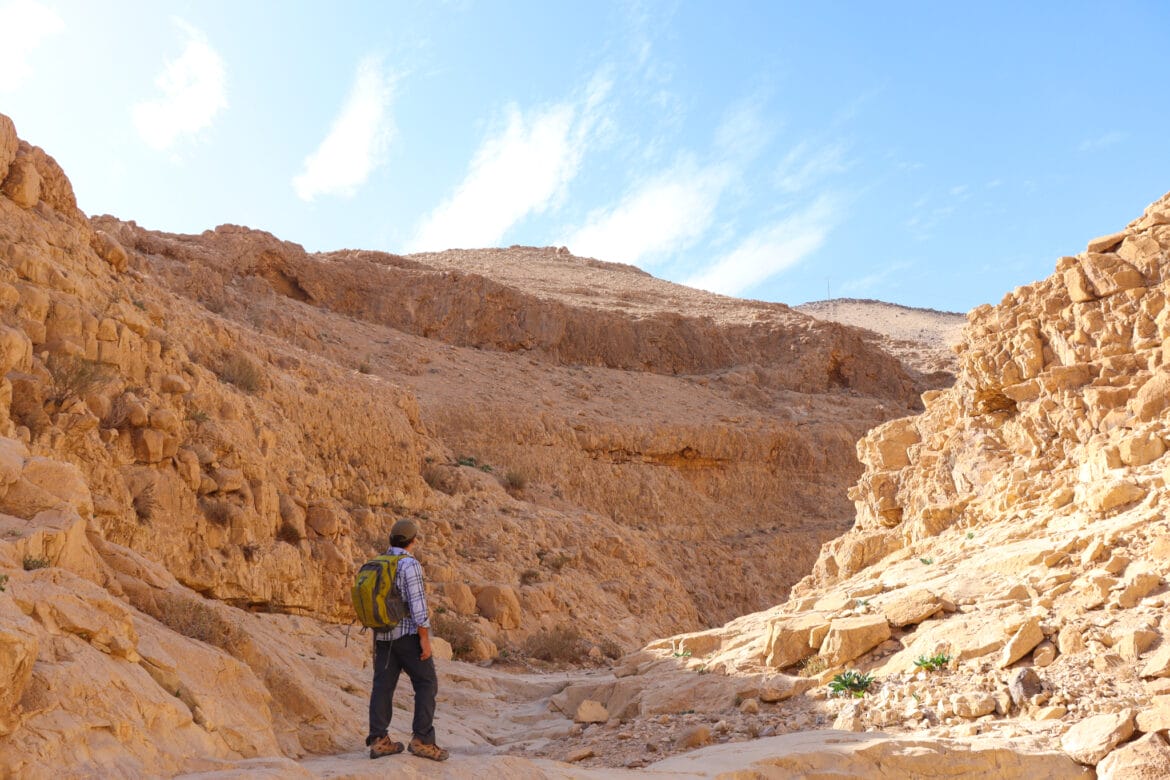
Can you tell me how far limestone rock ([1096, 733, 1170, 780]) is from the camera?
538 centimetres

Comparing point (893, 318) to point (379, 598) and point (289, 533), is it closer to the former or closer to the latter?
point (289, 533)

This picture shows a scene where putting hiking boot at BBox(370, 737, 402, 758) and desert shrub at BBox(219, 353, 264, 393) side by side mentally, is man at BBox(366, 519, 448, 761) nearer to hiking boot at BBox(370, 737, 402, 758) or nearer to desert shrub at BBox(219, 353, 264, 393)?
hiking boot at BBox(370, 737, 402, 758)

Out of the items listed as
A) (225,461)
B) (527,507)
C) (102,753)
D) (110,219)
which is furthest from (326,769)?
(110,219)

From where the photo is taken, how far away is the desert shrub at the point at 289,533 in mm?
11873

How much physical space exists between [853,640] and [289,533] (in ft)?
23.4

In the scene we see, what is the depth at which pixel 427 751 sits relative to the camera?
5.25m

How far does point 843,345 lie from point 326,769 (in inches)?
1301

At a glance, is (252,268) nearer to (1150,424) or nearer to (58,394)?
(58,394)

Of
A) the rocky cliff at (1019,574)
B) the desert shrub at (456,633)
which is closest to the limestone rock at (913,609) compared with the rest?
the rocky cliff at (1019,574)

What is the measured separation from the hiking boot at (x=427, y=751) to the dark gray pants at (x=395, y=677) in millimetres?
207

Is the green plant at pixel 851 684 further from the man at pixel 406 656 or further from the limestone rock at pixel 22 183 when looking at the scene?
the limestone rock at pixel 22 183

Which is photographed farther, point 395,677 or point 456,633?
point 456,633

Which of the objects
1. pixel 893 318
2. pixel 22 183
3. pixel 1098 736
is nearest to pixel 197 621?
pixel 1098 736

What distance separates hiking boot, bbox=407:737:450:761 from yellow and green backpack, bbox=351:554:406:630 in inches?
26.4
